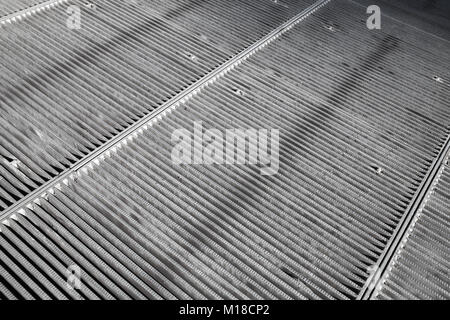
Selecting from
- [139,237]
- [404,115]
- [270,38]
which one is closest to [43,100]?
[139,237]

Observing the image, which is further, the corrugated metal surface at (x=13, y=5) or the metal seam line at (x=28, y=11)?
the corrugated metal surface at (x=13, y=5)

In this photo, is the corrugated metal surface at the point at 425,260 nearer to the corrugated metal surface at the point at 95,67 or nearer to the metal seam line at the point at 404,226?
the metal seam line at the point at 404,226

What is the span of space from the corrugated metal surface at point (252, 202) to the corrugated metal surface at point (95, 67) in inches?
16.0

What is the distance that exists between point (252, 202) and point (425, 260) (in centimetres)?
196

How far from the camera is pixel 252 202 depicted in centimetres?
452

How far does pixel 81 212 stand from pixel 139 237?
656mm

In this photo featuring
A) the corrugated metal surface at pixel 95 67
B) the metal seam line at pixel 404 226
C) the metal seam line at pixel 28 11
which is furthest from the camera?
the metal seam line at pixel 28 11

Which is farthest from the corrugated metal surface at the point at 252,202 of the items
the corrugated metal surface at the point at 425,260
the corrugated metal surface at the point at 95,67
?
the corrugated metal surface at the point at 95,67

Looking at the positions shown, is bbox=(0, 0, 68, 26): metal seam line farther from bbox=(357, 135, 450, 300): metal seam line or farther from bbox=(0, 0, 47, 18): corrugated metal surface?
bbox=(357, 135, 450, 300): metal seam line

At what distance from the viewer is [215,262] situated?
12.9 feet

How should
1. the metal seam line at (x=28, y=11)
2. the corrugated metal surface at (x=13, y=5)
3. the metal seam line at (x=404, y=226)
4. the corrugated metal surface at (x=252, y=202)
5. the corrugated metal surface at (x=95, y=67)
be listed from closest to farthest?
the corrugated metal surface at (x=252, y=202), the metal seam line at (x=404, y=226), the corrugated metal surface at (x=95, y=67), the metal seam line at (x=28, y=11), the corrugated metal surface at (x=13, y=5)

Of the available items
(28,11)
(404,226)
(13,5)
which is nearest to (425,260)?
(404,226)

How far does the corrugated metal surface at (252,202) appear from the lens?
3715 mm

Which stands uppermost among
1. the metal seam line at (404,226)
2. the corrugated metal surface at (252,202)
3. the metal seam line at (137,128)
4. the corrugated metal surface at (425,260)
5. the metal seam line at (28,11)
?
the metal seam line at (28,11)
